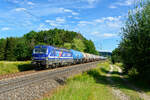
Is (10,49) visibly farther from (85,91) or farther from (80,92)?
(80,92)

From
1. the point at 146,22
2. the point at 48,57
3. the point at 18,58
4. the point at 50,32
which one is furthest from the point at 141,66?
the point at 50,32

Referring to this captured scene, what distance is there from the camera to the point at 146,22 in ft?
57.2

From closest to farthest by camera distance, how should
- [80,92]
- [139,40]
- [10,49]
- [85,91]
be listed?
[80,92] < [85,91] < [139,40] < [10,49]

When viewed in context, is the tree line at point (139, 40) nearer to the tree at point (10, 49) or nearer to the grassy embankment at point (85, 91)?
the grassy embankment at point (85, 91)

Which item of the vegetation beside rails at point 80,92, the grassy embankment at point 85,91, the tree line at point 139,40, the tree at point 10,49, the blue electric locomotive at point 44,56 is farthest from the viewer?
the tree at point 10,49

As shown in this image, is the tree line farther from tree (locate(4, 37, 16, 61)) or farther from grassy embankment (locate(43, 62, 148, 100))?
tree (locate(4, 37, 16, 61))

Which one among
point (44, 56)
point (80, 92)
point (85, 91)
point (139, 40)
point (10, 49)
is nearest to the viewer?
point (80, 92)

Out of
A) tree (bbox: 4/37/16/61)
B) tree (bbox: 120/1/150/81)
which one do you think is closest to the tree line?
tree (bbox: 120/1/150/81)

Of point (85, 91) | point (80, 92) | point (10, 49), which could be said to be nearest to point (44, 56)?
point (85, 91)

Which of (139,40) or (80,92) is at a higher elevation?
(139,40)

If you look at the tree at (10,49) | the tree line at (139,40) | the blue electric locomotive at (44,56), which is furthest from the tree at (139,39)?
the tree at (10,49)

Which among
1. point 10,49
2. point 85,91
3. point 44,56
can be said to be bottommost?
point 85,91

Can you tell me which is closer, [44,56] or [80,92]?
[80,92]

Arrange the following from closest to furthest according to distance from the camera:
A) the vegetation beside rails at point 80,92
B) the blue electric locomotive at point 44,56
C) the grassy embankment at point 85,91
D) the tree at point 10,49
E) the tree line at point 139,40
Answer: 1. the vegetation beside rails at point 80,92
2. the grassy embankment at point 85,91
3. the tree line at point 139,40
4. the blue electric locomotive at point 44,56
5. the tree at point 10,49
